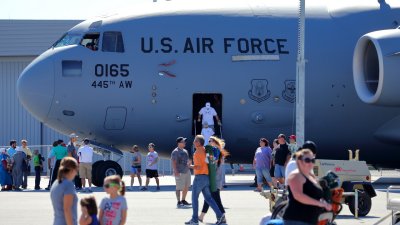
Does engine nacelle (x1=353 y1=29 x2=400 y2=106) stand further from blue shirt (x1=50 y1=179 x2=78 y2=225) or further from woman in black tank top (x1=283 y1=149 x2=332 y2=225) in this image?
blue shirt (x1=50 y1=179 x2=78 y2=225)

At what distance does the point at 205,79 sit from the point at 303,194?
1536 centimetres

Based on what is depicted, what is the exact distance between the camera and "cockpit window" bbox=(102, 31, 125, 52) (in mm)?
26186

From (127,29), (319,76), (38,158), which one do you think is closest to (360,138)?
(319,76)

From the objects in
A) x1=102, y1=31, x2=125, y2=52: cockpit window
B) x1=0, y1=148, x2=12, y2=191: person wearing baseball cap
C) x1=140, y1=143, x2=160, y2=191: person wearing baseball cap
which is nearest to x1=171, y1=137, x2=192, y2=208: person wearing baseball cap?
x1=140, y1=143, x2=160, y2=191: person wearing baseball cap

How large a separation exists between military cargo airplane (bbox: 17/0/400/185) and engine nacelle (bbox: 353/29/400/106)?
0.05 meters

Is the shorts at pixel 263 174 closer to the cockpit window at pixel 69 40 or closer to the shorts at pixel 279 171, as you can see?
the shorts at pixel 279 171

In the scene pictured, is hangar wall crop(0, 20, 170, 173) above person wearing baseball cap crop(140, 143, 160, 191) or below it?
above

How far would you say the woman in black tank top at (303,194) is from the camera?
10.9 m

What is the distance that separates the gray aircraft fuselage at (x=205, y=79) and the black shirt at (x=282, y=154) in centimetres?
425

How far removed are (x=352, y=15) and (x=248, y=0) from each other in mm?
2752

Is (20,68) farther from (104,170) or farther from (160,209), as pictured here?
(160,209)

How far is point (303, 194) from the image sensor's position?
10.9m

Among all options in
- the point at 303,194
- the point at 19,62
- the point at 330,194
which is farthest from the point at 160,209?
the point at 19,62

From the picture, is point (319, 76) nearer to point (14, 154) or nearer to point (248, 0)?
point (248, 0)
